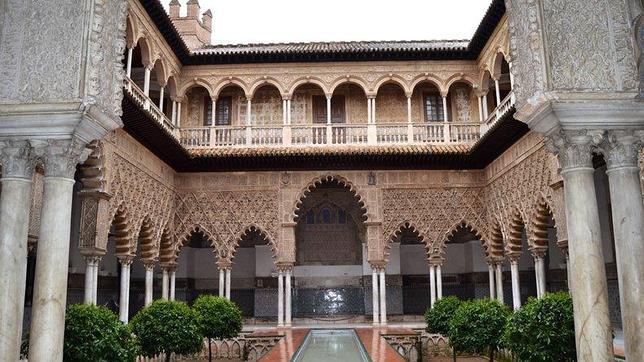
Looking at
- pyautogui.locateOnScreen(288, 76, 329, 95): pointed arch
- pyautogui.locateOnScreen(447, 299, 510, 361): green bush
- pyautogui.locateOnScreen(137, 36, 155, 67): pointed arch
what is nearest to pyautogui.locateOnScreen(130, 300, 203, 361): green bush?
pyautogui.locateOnScreen(447, 299, 510, 361): green bush

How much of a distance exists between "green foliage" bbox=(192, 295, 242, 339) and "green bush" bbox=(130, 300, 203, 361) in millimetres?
1776

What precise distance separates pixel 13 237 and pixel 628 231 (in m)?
7.02

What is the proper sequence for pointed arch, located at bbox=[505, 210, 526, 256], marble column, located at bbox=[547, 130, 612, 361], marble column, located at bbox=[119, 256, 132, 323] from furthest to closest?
1. pointed arch, located at bbox=[505, 210, 526, 256]
2. marble column, located at bbox=[119, 256, 132, 323]
3. marble column, located at bbox=[547, 130, 612, 361]

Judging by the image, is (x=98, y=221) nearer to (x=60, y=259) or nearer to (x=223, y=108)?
(x=60, y=259)

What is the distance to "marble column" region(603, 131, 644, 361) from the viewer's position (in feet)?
21.1

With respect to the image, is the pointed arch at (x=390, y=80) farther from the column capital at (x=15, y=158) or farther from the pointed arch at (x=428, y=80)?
the column capital at (x=15, y=158)

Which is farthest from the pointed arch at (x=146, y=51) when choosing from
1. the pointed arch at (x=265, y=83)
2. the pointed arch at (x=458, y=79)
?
the pointed arch at (x=458, y=79)

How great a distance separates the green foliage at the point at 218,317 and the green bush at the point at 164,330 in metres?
1.78

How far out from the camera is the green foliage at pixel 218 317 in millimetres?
13281

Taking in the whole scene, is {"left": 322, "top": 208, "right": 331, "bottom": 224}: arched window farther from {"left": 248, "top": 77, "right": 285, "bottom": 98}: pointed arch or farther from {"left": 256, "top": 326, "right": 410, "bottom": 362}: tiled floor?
{"left": 256, "top": 326, "right": 410, "bottom": 362}: tiled floor

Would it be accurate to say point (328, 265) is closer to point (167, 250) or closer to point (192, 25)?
point (167, 250)

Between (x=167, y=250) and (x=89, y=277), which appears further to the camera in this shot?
(x=167, y=250)

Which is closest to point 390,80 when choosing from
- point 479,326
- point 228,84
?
point 228,84

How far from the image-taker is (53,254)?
668 cm
